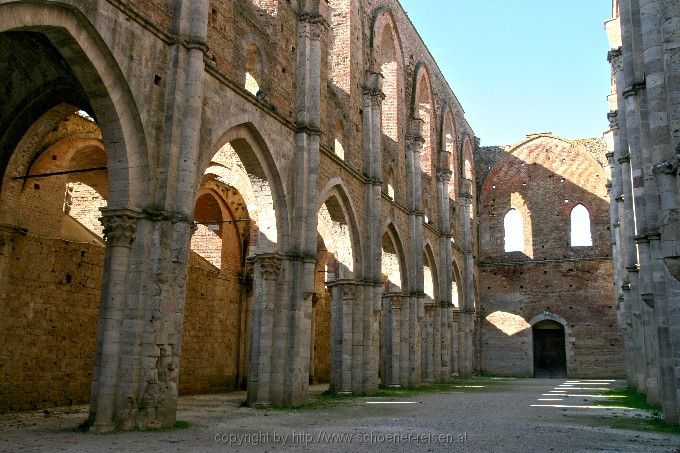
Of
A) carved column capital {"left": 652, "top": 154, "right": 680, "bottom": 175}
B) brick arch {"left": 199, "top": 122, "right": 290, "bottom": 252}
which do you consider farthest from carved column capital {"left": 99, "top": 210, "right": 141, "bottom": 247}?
carved column capital {"left": 652, "top": 154, "right": 680, "bottom": 175}

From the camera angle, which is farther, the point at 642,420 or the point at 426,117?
the point at 426,117

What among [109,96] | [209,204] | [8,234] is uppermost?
[209,204]

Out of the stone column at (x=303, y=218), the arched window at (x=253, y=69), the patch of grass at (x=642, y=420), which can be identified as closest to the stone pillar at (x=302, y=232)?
the stone column at (x=303, y=218)

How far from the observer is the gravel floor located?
7.93 meters

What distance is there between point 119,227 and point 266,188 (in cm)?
486

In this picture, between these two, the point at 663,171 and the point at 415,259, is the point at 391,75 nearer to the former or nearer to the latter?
the point at 415,259

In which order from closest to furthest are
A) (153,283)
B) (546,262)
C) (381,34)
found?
(153,283)
(381,34)
(546,262)

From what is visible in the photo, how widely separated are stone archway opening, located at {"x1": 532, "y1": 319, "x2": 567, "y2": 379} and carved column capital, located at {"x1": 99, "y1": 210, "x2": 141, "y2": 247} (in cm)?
2809

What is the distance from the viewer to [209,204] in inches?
800

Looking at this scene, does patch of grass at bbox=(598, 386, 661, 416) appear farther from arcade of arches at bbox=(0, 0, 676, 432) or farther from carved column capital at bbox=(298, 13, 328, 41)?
carved column capital at bbox=(298, 13, 328, 41)

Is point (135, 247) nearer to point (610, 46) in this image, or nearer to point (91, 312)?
point (91, 312)

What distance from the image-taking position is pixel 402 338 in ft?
69.9

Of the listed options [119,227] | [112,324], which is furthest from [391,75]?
[112,324]

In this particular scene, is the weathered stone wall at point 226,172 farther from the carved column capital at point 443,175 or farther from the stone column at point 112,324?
the carved column capital at point 443,175
